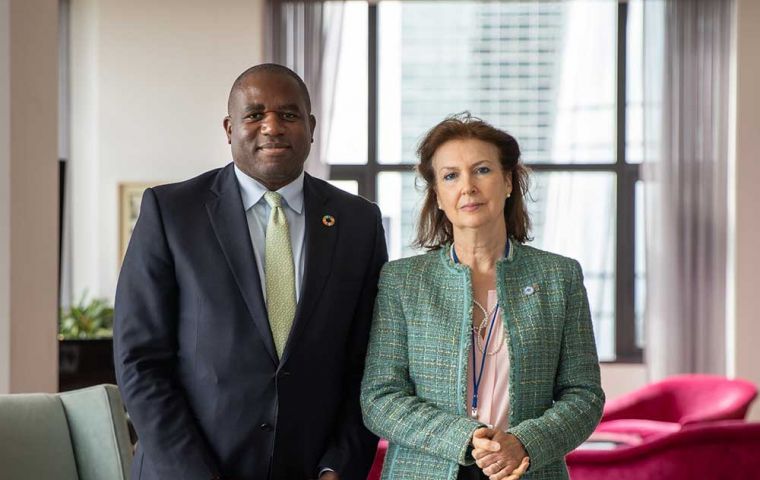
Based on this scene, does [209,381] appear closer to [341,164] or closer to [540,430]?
[540,430]

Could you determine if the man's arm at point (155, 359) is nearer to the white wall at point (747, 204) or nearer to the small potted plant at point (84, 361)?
the small potted plant at point (84, 361)

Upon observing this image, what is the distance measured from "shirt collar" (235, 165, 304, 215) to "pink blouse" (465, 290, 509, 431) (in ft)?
1.78

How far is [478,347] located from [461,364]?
0.07 metres

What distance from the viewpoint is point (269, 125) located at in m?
2.34

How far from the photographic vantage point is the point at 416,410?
2354 mm

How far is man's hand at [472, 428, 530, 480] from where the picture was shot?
7.40 feet

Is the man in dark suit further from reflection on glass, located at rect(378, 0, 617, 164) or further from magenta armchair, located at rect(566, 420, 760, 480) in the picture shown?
reflection on glass, located at rect(378, 0, 617, 164)

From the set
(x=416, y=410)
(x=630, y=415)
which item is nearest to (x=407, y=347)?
(x=416, y=410)

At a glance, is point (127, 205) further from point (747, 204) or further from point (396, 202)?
point (747, 204)

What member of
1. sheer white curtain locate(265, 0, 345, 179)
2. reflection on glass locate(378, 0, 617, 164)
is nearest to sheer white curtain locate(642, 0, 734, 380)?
reflection on glass locate(378, 0, 617, 164)

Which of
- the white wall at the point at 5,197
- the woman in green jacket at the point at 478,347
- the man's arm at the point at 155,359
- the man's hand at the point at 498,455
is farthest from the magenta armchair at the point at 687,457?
the man's arm at the point at 155,359

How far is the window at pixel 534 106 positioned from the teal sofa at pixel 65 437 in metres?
5.73

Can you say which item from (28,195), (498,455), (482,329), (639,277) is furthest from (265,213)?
(639,277)

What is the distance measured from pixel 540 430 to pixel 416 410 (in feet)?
0.91
